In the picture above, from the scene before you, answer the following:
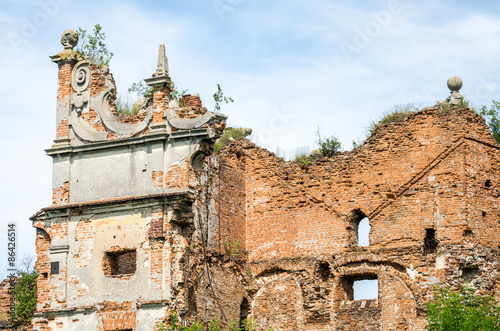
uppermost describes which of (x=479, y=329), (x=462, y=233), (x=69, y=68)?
(x=69, y=68)

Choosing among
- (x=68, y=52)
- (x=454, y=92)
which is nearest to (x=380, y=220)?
(x=454, y=92)

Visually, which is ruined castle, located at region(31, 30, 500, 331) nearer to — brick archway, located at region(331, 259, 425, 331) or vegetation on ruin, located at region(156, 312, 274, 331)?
brick archway, located at region(331, 259, 425, 331)

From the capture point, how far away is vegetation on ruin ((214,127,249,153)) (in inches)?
863

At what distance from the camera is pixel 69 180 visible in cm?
2014

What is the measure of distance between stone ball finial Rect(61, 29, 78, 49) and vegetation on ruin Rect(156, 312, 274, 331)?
6060 millimetres

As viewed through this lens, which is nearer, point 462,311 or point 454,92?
point 462,311

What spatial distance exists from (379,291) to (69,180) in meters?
6.32

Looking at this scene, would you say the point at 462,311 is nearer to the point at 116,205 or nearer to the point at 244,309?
the point at 244,309

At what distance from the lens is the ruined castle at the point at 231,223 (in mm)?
19219

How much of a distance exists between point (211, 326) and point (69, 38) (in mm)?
6473

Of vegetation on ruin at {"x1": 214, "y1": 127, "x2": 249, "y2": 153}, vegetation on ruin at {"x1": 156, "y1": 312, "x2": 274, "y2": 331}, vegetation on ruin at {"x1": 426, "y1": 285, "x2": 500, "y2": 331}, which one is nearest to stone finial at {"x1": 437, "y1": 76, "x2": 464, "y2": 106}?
vegetation on ruin at {"x1": 426, "y1": 285, "x2": 500, "y2": 331}

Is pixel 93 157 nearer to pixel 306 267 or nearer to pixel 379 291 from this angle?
pixel 306 267

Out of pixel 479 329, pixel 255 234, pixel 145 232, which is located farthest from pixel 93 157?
pixel 479 329

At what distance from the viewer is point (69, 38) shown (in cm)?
2098
